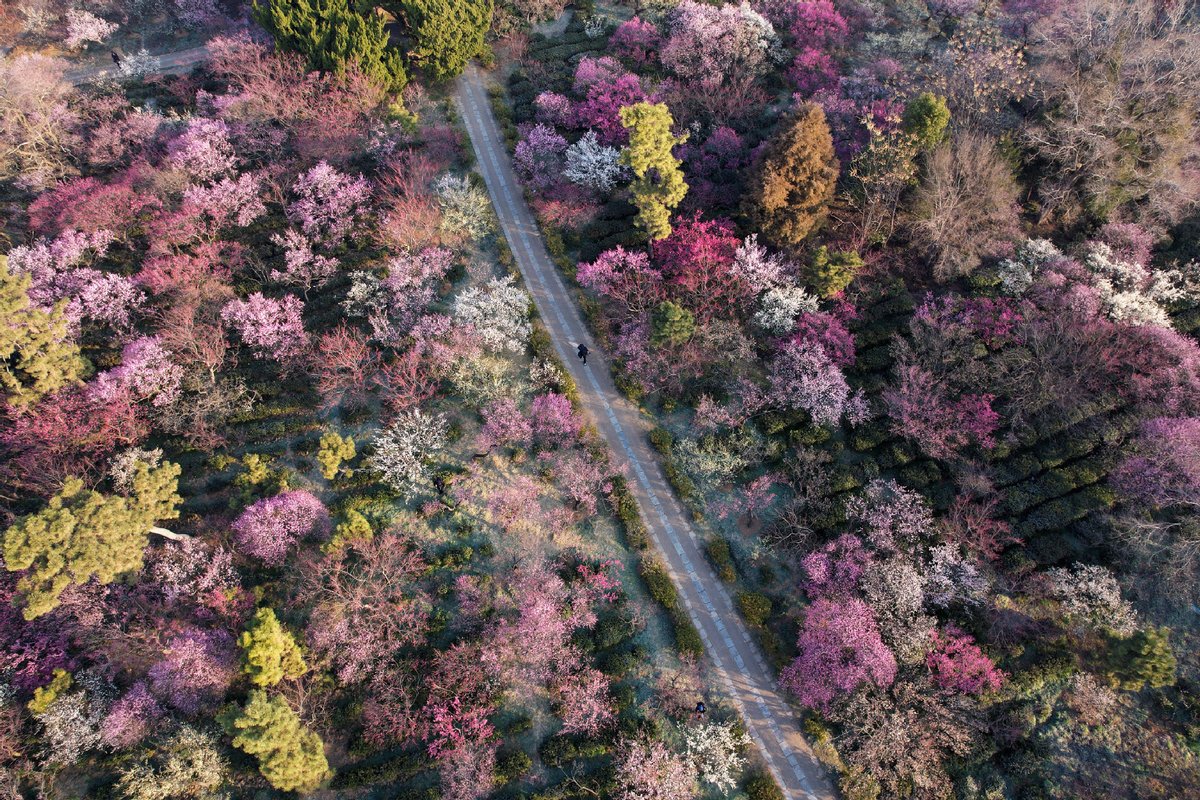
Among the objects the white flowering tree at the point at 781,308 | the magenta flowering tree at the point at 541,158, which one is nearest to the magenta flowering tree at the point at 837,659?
the white flowering tree at the point at 781,308

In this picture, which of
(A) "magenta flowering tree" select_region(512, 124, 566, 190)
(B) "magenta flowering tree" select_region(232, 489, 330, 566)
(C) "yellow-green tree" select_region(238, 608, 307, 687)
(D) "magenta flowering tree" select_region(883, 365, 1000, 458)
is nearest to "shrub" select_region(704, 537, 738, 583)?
(D) "magenta flowering tree" select_region(883, 365, 1000, 458)

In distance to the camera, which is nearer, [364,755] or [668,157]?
[364,755]

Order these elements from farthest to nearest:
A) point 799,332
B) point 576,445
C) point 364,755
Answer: point 799,332
point 576,445
point 364,755

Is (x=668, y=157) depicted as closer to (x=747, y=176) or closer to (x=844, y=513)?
(x=747, y=176)

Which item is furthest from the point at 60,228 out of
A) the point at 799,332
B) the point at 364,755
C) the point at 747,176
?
the point at 799,332

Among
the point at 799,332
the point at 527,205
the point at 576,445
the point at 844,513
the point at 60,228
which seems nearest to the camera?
the point at 844,513

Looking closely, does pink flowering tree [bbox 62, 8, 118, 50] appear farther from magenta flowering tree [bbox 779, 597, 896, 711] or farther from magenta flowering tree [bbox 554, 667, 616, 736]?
magenta flowering tree [bbox 779, 597, 896, 711]

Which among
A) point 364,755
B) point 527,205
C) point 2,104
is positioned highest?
point 2,104
